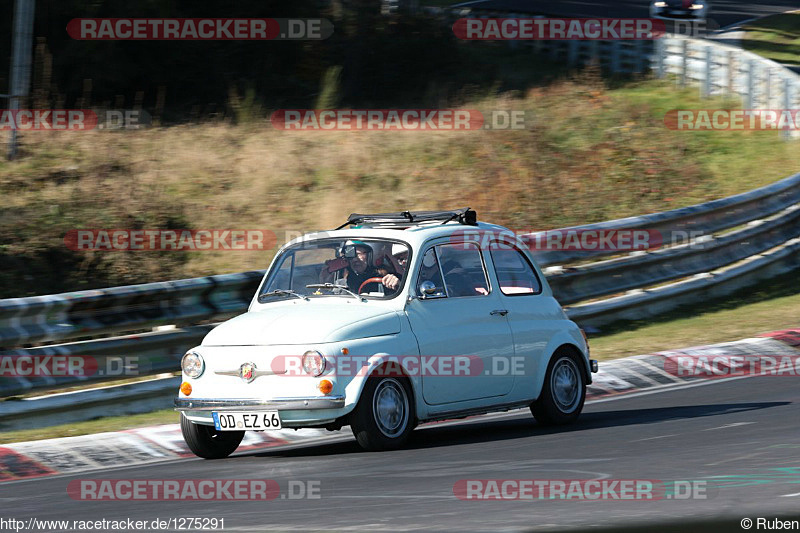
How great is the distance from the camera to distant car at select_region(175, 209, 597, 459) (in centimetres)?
830

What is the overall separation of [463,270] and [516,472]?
8.15ft

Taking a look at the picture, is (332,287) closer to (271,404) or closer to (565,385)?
(271,404)

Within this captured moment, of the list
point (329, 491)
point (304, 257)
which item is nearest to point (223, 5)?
point (304, 257)

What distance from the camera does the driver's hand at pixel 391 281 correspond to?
9109 mm

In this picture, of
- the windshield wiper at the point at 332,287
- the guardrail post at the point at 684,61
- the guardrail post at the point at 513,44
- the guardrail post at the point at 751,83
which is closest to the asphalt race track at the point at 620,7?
the guardrail post at the point at 513,44

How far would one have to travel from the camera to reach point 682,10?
31969mm

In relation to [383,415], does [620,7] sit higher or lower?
higher

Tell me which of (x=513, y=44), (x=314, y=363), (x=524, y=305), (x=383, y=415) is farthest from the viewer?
(x=513, y=44)

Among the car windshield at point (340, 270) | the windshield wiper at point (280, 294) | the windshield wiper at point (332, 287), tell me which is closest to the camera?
the windshield wiper at point (332, 287)

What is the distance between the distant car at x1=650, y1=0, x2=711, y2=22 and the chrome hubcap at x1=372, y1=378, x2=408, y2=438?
25.3 metres

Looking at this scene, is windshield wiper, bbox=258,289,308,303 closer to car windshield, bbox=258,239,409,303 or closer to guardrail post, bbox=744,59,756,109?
car windshield, bbox=258,239,409,303

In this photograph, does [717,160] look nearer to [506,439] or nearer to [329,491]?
[506,439]

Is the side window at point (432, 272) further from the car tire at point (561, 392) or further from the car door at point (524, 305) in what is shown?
the car tire at point (561, 392)

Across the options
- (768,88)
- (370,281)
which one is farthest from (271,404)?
(768,88)
